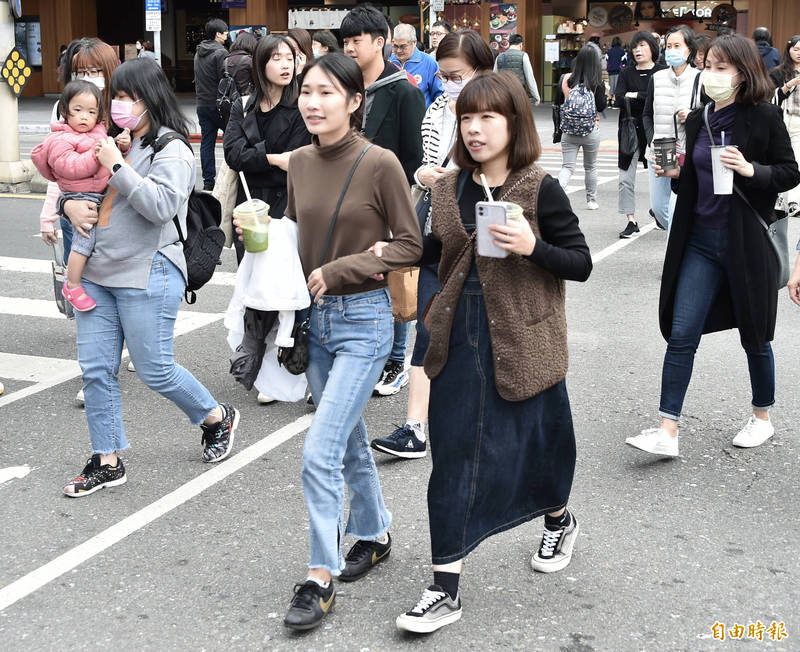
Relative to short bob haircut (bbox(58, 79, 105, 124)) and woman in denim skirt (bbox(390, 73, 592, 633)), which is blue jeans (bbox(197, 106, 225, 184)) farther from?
woman in denim skirt (bbox(390, 73, 592, 633))

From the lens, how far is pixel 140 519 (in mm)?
4625

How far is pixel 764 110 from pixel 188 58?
38.7 meters

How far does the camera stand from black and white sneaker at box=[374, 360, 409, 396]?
20.6ft

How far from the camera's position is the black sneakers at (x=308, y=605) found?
11.8 ft

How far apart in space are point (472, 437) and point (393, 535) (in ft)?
3.08

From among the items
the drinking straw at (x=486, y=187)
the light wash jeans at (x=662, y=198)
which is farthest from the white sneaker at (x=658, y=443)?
the light wash jeans at (x=662, y=198)

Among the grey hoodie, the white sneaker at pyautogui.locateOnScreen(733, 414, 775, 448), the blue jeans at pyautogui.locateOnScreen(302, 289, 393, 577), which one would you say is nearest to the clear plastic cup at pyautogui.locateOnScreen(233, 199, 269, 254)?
the blue jeans at pyautogui.locateOnScreen(302, 289, 393, 577)

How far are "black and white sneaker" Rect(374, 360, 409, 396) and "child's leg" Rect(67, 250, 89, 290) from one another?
6.73 ft

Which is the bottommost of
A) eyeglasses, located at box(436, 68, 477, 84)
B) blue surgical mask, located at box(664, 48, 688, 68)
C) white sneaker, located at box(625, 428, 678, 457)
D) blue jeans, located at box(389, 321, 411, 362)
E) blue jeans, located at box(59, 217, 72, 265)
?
white sneaker, located at box(625, 428, 678, 457)

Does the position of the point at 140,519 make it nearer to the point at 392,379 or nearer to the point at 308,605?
the point at 308,605

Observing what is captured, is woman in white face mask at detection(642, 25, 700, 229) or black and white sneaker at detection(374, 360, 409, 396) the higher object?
woman in white face mask at detection(642, 25, 700, 229)

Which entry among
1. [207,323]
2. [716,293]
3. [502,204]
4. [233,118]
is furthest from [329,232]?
[207,323]

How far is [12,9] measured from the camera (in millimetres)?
12852

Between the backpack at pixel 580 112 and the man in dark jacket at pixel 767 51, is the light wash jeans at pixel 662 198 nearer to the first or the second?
the backpack at pixel 580 112
